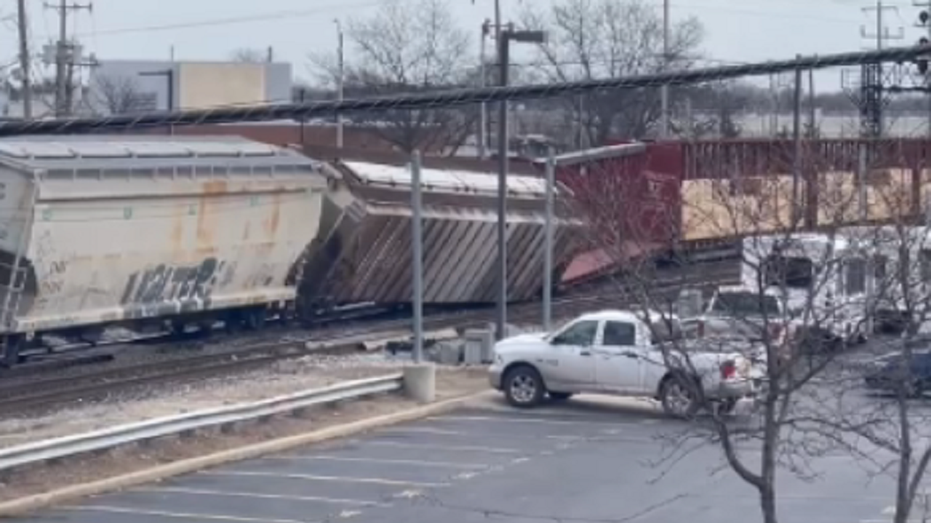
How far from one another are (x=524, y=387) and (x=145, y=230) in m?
7.40

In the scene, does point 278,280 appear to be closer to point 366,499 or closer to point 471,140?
point 366,499

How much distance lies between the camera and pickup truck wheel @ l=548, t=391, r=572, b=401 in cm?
2685

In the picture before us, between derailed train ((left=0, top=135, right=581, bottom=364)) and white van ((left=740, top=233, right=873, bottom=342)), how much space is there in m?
14.1

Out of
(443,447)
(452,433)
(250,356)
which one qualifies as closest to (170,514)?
(443,447)

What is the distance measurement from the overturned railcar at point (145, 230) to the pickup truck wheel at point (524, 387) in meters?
6.98

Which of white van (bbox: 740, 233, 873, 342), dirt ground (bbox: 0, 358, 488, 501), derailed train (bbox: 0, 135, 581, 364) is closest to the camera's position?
white van (bbox: 740, 233, 873, 342)

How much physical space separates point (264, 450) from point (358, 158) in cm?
1584

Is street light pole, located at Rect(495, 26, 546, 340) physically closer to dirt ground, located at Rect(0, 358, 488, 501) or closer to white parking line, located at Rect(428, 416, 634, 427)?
dirt ground, located at Rect(0, 358, 488, 501)

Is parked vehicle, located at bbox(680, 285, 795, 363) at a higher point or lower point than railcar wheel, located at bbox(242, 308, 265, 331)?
higher

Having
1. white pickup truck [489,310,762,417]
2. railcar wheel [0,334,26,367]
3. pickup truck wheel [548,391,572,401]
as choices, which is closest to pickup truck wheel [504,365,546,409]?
white pickup truck [489,310,762,417]

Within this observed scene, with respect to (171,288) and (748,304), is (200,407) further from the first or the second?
(748,304)

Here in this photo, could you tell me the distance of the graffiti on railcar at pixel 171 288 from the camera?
30547mm

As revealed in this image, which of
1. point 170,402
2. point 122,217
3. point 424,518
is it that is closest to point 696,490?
point 424,518

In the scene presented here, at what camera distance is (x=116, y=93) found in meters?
96.6
